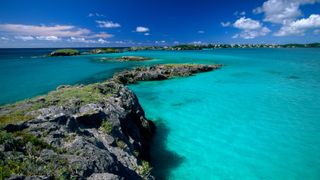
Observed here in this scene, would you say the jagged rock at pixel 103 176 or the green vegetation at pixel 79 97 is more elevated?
the green vegetation at pixel 79 97

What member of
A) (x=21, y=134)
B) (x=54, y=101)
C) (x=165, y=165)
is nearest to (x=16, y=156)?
(x=21, y=134)

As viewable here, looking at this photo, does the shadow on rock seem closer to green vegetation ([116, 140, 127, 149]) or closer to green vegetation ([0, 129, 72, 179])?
green vegetation ([116, 140, 127, 149])

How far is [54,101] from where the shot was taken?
565 inches

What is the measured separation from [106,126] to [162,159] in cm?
502

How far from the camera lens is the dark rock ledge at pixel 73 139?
7.29 meters

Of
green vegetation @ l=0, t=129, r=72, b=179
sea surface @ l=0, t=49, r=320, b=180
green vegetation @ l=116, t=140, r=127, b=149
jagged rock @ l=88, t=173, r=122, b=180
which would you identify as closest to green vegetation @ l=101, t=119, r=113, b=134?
green vegetation @ l=116, t=140, r=127, b=149

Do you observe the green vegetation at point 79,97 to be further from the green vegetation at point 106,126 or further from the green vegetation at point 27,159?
the green vegetation at point 27,159

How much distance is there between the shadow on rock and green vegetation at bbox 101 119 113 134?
3866 millimetres

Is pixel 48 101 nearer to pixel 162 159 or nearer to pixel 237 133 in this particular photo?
pixel 162 159

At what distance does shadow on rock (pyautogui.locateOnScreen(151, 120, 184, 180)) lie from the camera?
14.4m

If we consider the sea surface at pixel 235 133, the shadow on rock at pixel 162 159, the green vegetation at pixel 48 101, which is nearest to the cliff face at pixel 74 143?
the green vegetation at pixel 48 101

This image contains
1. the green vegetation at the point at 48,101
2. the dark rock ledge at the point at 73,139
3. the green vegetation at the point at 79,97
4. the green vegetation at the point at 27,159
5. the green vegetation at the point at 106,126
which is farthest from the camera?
the green vegetation at the point at 79,97

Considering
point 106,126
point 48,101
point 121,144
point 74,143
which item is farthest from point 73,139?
point 48,101

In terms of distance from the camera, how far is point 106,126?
13.0 meters
